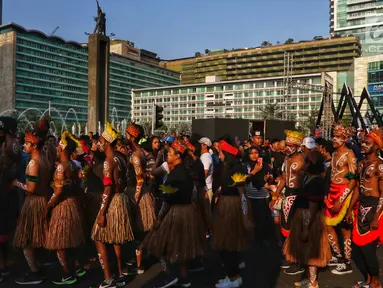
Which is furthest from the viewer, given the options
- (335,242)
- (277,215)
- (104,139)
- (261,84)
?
(261,84)

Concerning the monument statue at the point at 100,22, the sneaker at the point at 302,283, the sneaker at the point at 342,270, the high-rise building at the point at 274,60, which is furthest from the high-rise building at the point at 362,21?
the sneaker at the point at 302,283

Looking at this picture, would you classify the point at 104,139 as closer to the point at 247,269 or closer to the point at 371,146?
the point at 247,269

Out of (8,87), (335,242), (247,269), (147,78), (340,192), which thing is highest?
(147,78)

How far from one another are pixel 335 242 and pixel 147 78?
17625cm

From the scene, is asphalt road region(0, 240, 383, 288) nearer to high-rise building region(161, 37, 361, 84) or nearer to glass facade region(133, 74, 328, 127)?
glass facade region(133, 74, 328, 127)

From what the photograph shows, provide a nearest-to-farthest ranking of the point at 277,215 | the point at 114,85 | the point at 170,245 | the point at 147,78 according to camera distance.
→ the point at 170,245
the point at 277,215
the point at 114,85
the point at 147,78

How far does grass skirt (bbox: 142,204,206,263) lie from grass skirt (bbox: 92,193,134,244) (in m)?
0.47

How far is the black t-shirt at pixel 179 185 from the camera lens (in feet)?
18.9

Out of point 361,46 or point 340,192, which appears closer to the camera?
point 340,192

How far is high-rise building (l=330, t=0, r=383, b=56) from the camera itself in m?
143

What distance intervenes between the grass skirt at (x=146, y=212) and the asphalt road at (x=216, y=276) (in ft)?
2.51

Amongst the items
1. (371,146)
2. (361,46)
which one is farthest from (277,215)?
(361,46)

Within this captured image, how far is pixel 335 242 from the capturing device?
716 centimetres

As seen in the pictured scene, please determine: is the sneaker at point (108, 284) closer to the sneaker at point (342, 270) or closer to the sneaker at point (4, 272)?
the sneaker at point (4, 272)
